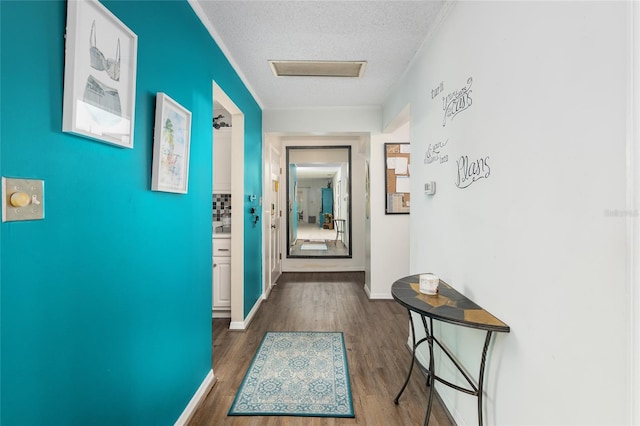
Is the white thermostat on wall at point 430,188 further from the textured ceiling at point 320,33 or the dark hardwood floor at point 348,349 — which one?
the dark hardwood floor at point 348,349

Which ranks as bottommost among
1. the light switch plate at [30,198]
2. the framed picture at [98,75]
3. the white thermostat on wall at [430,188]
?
the light switch plate at [30,198]

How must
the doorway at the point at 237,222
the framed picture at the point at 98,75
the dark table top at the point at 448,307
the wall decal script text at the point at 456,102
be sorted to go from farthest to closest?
the doorway at the point at 237,222
the wall decal script text at the point at 456,102
the dark table top at the point at 448,307
the framed picture at the point at 98,75

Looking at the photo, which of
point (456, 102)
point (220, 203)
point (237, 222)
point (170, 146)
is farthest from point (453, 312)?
point (220, 203)

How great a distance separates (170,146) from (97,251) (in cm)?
63

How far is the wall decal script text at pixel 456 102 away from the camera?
1.54m

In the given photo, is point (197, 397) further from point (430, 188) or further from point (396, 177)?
point (396, 177)

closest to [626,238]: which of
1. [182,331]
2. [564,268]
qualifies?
[564,268]

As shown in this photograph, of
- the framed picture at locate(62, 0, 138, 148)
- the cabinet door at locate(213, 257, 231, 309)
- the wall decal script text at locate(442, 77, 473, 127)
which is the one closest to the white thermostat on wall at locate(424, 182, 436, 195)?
the wall decal script text at locate(442, 77, 473, 127)

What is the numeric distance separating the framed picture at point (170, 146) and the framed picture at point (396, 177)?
2.73 m

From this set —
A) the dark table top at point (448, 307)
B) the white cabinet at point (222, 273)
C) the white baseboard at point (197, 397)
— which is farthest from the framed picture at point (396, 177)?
the white baseboard at point (197, 397)

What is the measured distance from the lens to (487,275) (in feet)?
4.53

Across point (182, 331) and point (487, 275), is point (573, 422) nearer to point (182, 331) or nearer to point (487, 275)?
point (487, 275)

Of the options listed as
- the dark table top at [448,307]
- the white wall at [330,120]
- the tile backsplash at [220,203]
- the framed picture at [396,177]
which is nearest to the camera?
the dark table top at [448,307]

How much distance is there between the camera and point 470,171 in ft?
5.01
